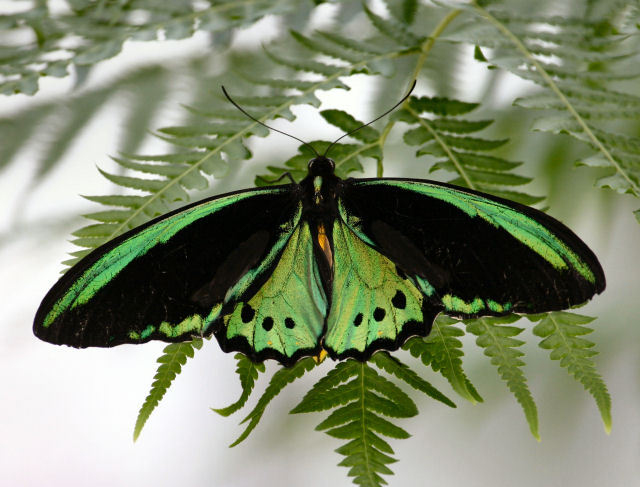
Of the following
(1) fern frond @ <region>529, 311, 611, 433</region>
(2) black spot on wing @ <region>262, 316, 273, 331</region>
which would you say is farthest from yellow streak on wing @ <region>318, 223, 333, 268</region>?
(1) fern frond @ <region>529, 311, 611, 433</region>

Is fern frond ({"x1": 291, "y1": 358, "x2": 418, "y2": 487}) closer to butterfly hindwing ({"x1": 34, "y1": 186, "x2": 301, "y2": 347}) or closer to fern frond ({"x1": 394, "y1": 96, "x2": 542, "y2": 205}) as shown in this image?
butterfly hindwing ({"x1": 34, "y1": 186, "x2": 301, "y2": 347})

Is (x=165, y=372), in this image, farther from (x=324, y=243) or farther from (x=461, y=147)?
(x=461, y=147)

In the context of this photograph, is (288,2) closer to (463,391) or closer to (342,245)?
(342,245)

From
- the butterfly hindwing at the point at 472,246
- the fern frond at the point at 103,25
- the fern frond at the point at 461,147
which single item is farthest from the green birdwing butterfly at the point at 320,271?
the fern frond at the point at 103,25

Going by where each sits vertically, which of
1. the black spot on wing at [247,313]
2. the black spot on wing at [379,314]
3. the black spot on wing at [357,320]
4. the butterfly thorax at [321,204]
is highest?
the butterfly thorax at [321,204]

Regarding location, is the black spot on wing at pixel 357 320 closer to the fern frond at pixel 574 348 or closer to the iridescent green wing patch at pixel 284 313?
the iridescent green wing patch at pixel 284 313

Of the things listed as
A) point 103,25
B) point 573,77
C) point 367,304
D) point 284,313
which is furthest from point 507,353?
point 103,25

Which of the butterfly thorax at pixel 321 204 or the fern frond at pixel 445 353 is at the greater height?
the butterfly thorax at pixel 321 204
